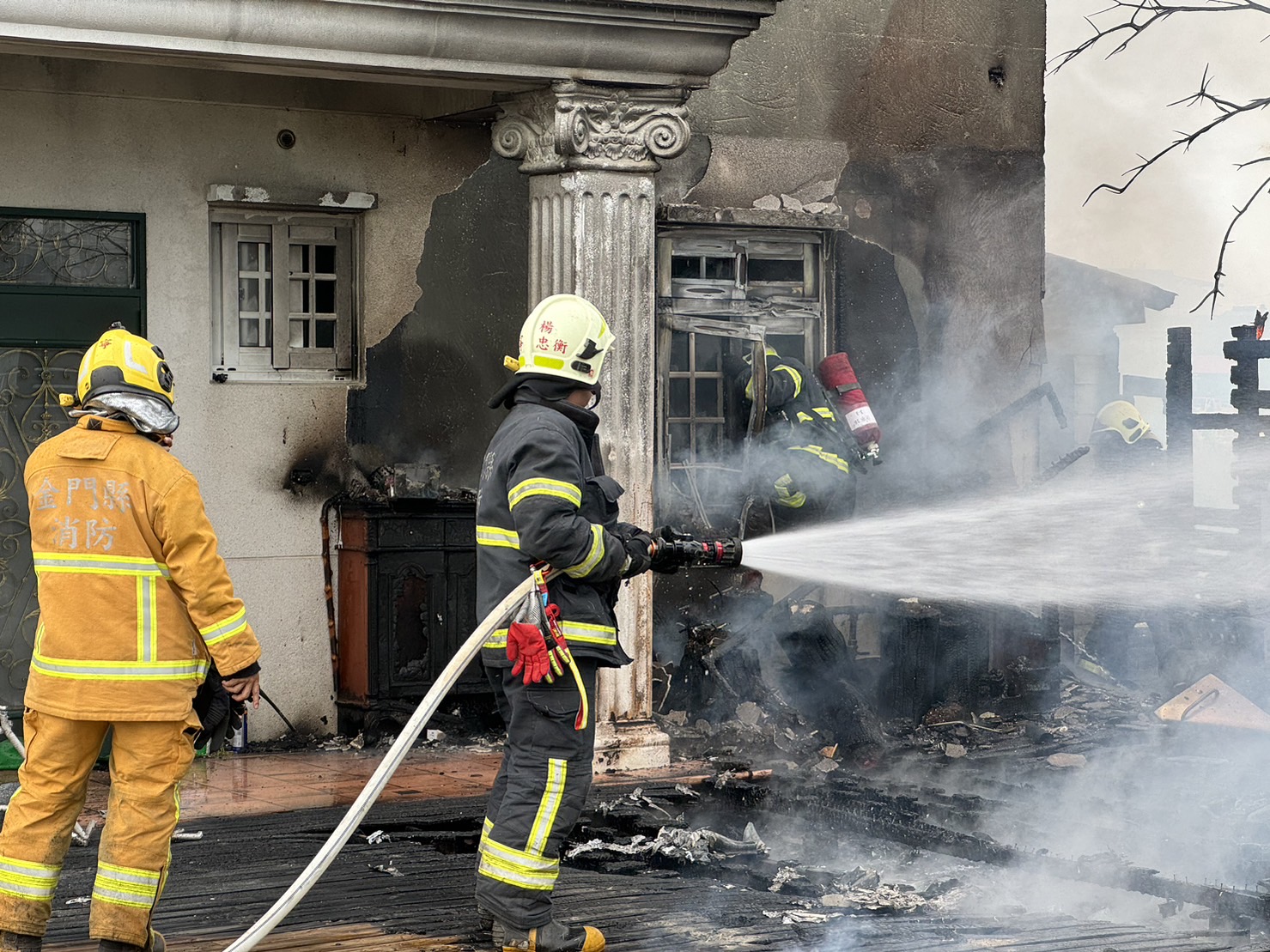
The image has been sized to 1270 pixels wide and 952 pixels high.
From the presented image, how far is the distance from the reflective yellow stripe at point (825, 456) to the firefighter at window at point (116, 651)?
554cm

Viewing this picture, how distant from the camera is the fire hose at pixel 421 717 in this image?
16.8 feet

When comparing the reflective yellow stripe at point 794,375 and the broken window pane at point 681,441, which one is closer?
the reflective yellow stripe at point 794,375

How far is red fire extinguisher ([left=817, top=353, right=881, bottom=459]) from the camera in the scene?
1040 centimetres

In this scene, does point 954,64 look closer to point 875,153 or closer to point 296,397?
point 875,153

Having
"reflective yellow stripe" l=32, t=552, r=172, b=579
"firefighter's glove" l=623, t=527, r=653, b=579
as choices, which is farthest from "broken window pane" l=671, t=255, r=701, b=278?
"reflective yellow stripe" l=32, t=552, r=172, b=579

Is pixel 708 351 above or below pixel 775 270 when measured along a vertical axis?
below

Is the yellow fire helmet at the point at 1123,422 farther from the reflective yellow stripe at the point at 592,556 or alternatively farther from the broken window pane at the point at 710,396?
the reflective yellow stripe at the point at 592,556

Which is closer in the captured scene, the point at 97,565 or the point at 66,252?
the point at 97,565

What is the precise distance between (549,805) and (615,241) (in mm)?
3598

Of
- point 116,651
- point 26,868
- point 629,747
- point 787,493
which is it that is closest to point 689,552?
point 116,651

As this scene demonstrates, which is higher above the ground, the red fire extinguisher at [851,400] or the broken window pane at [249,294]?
the broken window pane at [249,294]

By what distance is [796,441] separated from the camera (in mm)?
10250

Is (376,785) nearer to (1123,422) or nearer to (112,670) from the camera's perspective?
(112,670)

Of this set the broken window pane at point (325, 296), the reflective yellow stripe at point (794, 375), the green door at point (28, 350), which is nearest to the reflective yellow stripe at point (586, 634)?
the green door at point (28, 350)
